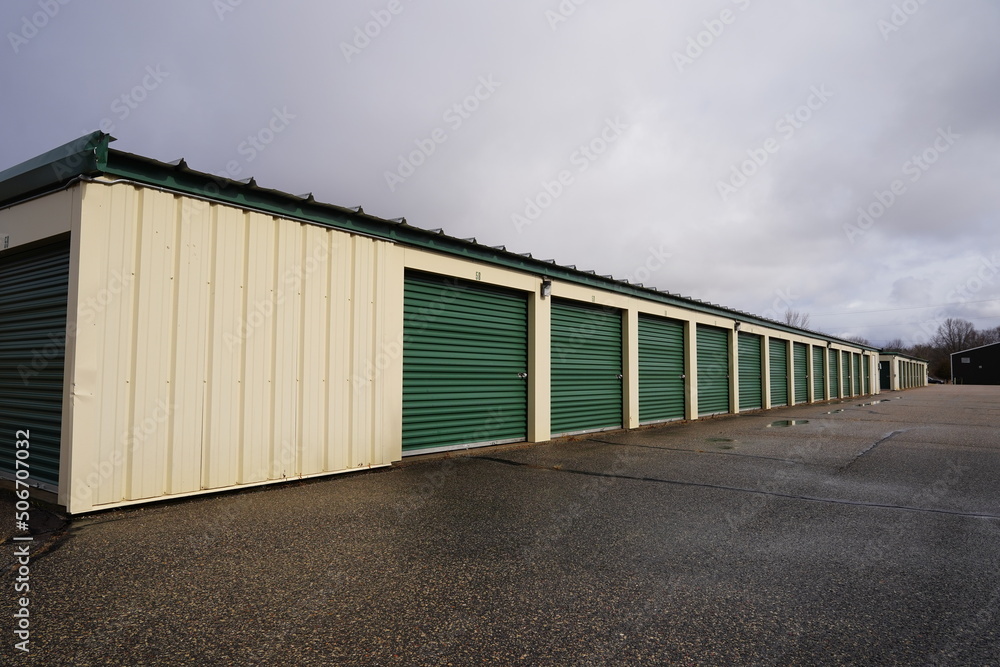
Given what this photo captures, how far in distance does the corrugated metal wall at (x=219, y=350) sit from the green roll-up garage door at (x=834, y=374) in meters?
30.8

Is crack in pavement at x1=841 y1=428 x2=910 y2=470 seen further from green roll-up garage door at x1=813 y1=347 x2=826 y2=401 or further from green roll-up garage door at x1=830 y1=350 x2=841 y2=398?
green roll-up garage door at x1=830 y1=350 x2=841 y2=398

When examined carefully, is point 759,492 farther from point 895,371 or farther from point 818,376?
point 895,371

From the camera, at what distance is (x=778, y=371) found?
22.3m

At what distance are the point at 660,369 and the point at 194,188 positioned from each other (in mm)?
11638

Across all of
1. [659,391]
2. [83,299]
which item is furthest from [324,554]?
[659,391]

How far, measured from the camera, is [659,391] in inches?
563

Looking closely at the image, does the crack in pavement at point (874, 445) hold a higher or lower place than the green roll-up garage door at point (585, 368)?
lower

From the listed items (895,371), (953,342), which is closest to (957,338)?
(953,342)

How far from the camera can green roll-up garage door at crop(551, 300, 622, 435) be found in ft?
36.3

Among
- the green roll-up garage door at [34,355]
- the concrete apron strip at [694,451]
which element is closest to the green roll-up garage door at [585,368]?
the concrete apron strip at [694,451]

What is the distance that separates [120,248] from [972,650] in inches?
265

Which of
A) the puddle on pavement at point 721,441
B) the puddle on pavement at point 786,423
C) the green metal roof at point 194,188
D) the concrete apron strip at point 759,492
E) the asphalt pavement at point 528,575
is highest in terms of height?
the green metal roof at point 194,188

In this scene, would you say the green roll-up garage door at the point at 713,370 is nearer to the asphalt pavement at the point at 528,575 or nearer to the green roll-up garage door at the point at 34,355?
the asphalt pavement at the point at 528,575

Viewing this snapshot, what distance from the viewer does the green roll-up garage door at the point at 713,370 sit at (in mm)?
16422
